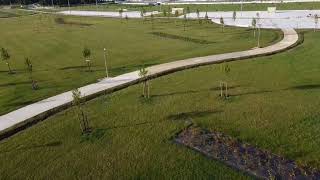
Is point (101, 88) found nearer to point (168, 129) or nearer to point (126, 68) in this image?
point (126, 68)

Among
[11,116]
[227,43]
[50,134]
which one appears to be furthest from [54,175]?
[227,43]

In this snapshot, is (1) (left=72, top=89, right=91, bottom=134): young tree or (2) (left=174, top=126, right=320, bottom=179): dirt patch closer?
(2) (left=174, top=126, right=320, bottom=179): dirt patch

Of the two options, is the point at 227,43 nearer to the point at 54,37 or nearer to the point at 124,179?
the point at 54,37

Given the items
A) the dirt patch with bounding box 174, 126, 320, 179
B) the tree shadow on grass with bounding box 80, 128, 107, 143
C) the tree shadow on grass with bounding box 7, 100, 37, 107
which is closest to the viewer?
the dirt patch with bounding box 174, 126, 320, 179

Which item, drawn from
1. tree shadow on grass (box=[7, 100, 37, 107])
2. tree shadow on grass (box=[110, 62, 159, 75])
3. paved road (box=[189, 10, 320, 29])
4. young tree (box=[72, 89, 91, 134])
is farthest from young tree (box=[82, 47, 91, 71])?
paved road (box=[189, 10, 320, 29])

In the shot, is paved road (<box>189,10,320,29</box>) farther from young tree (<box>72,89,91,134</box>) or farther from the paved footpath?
young tree (<box>72,89,91,134</box>)
